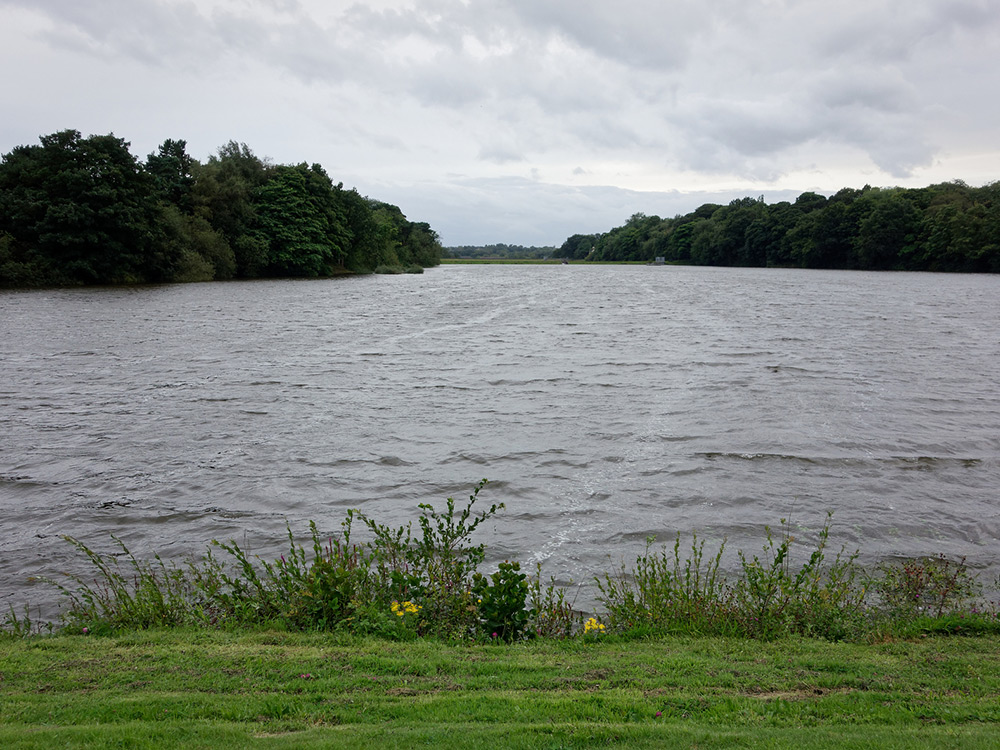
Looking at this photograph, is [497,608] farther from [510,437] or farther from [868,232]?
[868,232]

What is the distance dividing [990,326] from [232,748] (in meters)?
42.5

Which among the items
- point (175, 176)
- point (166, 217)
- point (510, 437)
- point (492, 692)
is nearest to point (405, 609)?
point (492, 692)

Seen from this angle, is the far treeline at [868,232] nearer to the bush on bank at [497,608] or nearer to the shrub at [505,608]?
the bush on bank at [497,608]

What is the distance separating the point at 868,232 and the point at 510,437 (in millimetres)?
115064

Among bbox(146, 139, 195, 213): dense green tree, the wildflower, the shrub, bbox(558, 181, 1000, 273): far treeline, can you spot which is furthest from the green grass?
bbox(558, 181, 1000, 273): far treeline

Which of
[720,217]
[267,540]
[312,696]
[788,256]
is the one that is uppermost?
[720,217]

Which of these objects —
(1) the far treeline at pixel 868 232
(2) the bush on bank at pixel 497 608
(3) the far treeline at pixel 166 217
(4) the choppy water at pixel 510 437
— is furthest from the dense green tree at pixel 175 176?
(1) the far treeline at pixel 868 232

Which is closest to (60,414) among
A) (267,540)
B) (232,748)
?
(267,540)

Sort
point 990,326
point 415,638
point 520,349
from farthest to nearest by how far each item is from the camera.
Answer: point 990,326 → point 520,349 → point 415,638

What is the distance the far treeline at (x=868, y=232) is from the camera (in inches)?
3763

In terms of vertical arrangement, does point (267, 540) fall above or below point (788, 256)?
below

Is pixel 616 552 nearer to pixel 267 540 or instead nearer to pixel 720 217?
pixel 267 540

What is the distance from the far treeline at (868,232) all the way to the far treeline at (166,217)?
79200 mm

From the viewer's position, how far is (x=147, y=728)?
4391mm
